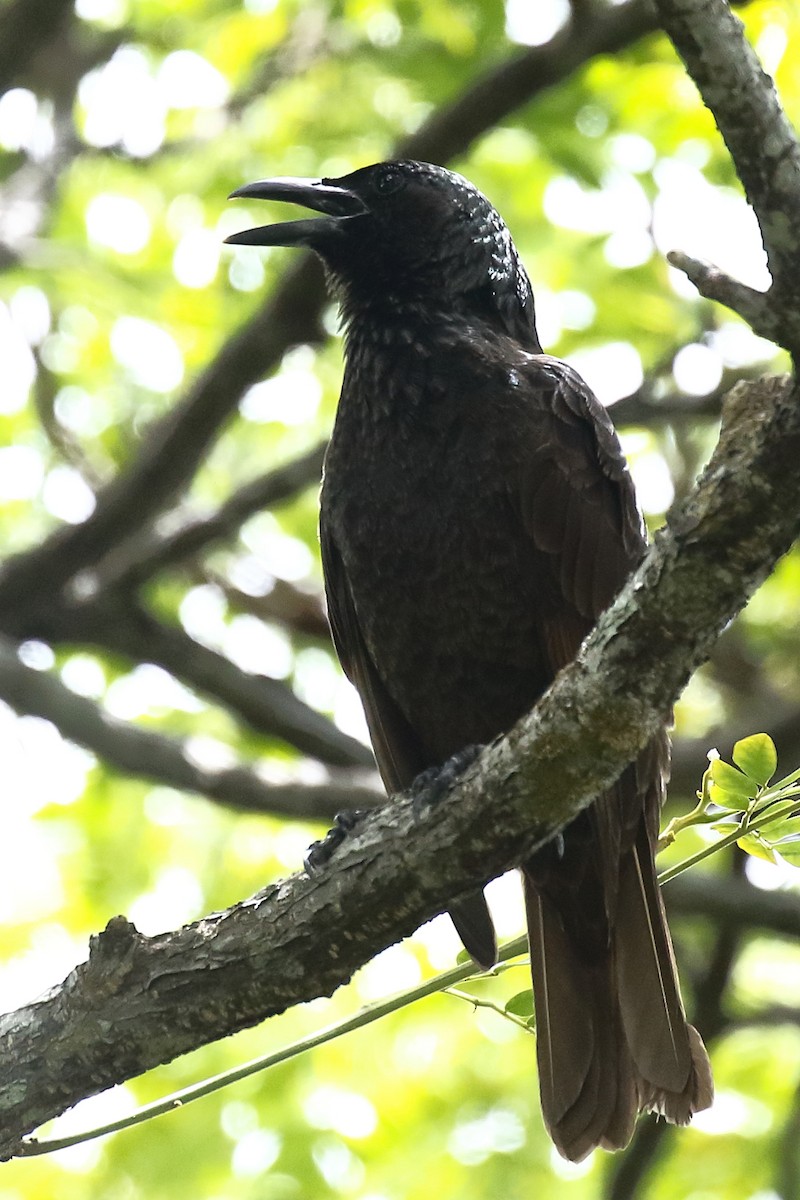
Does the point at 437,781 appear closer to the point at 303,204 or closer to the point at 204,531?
the point at 303,204

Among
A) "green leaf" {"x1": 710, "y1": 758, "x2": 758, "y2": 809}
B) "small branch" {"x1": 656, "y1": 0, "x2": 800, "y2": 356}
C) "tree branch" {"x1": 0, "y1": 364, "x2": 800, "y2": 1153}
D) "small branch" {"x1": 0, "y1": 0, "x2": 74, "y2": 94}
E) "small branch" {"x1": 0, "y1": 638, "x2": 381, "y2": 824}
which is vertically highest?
"small branch" {"x1": 0, "y1": 0, "x2": 74, "y2": 94}

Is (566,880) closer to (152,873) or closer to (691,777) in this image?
(691,777)

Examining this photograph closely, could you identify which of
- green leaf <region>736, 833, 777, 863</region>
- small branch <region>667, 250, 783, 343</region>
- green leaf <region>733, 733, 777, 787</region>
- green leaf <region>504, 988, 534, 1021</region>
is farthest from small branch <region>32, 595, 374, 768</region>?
small branch <region>667, 250, 783, 343</region>

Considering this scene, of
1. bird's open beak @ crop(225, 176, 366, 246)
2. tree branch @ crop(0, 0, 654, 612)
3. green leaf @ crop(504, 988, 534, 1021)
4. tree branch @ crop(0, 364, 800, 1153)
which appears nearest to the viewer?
tree branch @ crop(0, 364, 800, 1153)

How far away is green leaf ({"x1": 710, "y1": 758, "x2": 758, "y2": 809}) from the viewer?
2.49 metres

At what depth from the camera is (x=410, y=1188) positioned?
5.32m

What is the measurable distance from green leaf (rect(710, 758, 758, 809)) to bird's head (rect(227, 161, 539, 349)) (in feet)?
6.52

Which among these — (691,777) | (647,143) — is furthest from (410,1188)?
(647,143)

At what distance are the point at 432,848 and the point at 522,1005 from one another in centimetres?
55

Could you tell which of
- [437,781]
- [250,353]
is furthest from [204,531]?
[437,781]

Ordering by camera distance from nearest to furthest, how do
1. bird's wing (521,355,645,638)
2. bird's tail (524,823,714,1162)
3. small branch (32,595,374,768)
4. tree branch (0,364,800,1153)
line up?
tree branch (0,364,800,1153) < bird's tail (524,823,714,1162) < bird's wing (521,355,645,638) < small branch (32,595,374,768)

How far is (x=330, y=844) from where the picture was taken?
123 inches

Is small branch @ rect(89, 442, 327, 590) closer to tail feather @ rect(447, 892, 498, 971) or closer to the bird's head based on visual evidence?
the bird's head

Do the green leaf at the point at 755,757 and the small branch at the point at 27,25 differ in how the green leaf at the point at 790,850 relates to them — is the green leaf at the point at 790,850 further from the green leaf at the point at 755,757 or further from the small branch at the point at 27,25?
the small branch at the point at 27,25
